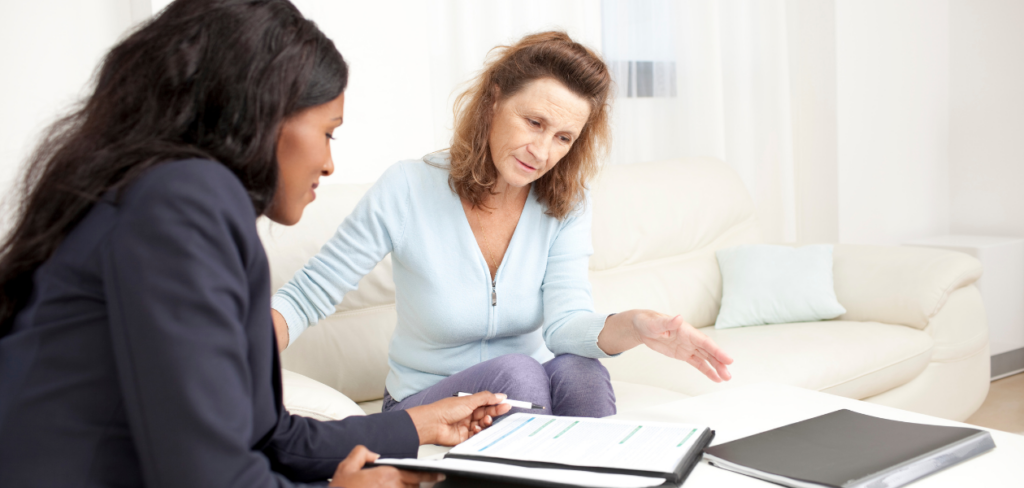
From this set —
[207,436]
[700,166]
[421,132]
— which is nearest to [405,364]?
[207,436]

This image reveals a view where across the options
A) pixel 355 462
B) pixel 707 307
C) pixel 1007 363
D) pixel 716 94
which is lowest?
pixel 1007 363

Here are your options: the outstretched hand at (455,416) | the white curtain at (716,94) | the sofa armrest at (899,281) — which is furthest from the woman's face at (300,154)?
the white curtain at (716,94)

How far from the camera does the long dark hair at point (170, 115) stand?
24.0 inches

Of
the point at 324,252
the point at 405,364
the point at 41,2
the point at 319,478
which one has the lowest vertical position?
the point at 405,364

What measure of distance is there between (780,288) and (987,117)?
1.93m

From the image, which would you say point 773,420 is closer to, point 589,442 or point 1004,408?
point 589,442

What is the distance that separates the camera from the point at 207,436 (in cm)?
56

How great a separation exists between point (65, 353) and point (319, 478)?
1.21ft

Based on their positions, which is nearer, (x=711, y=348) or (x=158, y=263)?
(x=158, y=263)

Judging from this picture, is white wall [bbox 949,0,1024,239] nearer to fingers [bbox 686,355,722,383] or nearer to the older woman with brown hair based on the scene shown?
the older woman with brown hair

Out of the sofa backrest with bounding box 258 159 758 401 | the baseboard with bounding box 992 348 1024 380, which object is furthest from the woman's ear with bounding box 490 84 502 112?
the baseboard with bounding box 992 348 1024 380

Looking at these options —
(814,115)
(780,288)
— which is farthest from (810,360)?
(814,115)

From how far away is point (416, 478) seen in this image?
2.56 ft

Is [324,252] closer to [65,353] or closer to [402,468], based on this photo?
[402,468]
